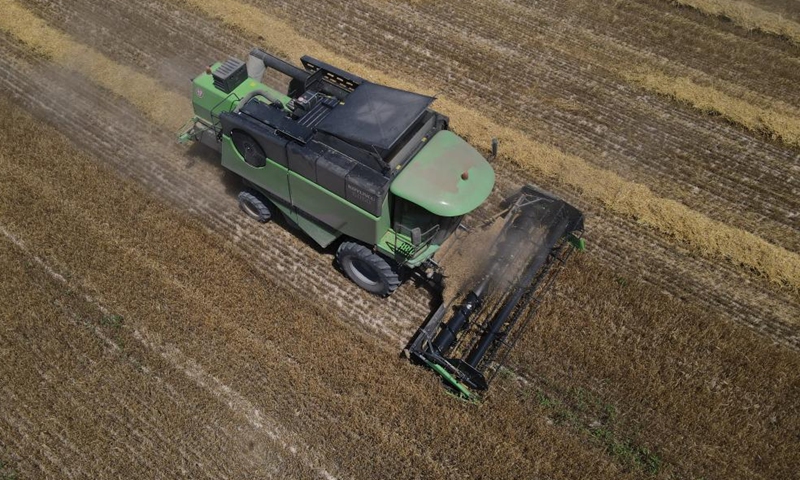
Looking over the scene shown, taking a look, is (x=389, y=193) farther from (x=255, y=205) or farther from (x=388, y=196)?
(x=255, y=205)

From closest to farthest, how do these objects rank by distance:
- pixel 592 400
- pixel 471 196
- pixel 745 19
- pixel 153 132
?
1. pixel 471 196
2. pixel 592 400
3. pixel 153 132
4. pixel 745 19

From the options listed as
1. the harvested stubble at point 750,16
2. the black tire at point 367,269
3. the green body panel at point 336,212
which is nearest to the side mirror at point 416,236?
the green body panel at point 336,212

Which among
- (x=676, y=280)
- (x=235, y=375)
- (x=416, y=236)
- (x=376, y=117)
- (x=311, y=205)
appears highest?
(x=676, y=280)

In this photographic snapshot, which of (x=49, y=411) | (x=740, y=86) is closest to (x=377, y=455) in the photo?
(x=49, y=411)

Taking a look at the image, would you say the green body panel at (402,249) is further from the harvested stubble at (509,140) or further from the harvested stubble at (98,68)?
the harvested stubble at (98,68)

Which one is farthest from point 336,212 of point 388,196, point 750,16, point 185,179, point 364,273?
point 750,16

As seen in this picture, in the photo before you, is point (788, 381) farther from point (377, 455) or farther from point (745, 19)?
point (745, 19)
